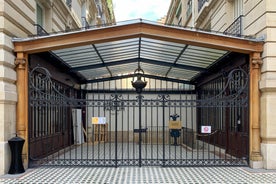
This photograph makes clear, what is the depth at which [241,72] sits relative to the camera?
11.1 metres

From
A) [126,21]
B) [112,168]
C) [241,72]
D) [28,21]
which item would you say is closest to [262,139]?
[241,72]

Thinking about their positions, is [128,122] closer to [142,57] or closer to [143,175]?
[143,175]

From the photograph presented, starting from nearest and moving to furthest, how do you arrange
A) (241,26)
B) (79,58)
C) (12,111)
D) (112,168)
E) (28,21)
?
1. (12,111)
2. (112,168)
3. (28,21)
4. (241,26)
5. (79,58)

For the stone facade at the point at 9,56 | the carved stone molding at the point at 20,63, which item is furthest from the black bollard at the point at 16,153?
the carved stone molding at the point at 20,63

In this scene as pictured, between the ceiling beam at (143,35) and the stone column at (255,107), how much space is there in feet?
1.09

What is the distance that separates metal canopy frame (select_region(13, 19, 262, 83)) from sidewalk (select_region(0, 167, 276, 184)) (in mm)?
3340

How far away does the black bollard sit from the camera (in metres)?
9.07

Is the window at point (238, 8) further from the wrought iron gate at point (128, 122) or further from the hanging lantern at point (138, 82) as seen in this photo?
the hanging lantern at point (138, 82)

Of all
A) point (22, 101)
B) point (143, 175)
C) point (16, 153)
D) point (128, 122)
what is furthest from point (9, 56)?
point (128, 122)

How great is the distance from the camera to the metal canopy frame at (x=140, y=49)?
32.5 feet

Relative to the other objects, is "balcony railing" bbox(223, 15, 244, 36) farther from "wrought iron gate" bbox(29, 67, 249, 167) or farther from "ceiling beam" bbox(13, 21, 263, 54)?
"wrought iron gate" bbox(29, 67, 249, 167)

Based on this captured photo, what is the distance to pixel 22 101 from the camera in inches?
384

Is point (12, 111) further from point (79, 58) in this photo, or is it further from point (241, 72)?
point (241, 72)

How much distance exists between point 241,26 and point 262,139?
3883 mm
